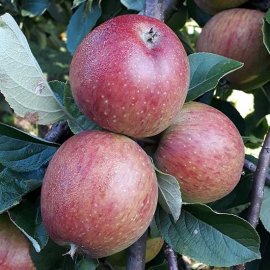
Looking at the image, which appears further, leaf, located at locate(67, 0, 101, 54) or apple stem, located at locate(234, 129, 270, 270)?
leaf, located at locate(67, 0, 101, 54)

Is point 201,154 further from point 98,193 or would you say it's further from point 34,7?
point 34,7

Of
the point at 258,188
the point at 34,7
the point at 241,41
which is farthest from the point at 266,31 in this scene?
the point at 34,7

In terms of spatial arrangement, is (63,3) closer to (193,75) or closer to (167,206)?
(193,75)

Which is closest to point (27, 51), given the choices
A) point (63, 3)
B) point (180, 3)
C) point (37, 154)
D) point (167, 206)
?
point (37, 154)

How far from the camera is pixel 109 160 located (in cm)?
75

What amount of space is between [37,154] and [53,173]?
193 mm

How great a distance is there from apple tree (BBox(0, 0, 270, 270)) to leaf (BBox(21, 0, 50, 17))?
2.04 feet

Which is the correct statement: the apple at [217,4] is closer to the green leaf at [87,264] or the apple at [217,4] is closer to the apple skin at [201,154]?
the apple skin at [201,154]

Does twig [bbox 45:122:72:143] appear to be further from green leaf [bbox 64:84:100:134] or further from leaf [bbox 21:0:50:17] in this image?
leaf [bbox 21:0:50:17]

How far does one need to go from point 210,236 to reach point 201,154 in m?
0.14

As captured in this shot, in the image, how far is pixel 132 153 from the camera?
0.77 meters

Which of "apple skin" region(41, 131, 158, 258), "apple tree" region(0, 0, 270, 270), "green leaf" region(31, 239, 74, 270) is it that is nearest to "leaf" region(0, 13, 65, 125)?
"apple tree" region(0, 0, 270, 270)

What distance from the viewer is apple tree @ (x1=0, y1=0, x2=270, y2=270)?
0.75m

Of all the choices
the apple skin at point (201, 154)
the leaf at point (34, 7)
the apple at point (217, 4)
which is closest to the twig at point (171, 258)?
the apple skin at point (201, 154)
